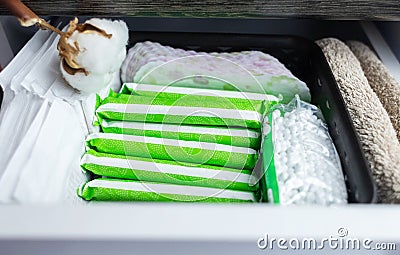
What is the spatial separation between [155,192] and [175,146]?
9 cm

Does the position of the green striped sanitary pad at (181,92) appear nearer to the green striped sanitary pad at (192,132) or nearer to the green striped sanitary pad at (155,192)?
the green striped sanitary pad at (192,132)

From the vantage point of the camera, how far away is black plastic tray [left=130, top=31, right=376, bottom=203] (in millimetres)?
814

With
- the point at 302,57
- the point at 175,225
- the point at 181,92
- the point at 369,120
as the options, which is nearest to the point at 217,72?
the point at 181,92

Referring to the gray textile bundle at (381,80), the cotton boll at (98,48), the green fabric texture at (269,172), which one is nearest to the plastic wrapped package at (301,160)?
the green fabric texture at (269,172)

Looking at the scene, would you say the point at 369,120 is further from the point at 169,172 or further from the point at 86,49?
the point at 86,49

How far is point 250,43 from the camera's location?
1.03 meters

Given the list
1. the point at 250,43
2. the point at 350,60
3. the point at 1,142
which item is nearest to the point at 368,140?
the point at 350,60

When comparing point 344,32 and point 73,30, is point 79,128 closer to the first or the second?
point 73,30

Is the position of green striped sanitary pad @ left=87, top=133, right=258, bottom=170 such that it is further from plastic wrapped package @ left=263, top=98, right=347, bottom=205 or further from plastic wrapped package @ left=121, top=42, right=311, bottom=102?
plastic wrapped package @ left=121, top=42, right=311, bottom=102

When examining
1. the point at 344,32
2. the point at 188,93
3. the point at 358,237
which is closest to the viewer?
the point at 358,237

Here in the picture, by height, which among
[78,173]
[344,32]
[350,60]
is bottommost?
[78,173]

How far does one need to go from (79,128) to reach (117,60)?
13 cm

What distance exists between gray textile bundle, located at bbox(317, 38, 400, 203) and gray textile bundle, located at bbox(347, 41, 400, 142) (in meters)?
0.03

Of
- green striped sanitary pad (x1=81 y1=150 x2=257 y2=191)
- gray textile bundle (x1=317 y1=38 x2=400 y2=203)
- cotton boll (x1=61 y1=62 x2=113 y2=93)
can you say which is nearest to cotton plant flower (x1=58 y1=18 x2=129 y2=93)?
cotton boll (x1=61 y1=62 x2=113 y2=93)
